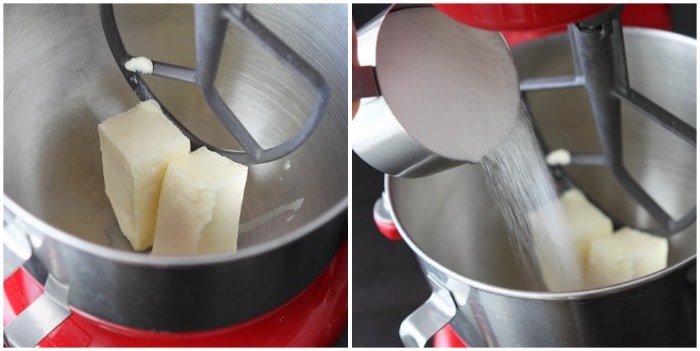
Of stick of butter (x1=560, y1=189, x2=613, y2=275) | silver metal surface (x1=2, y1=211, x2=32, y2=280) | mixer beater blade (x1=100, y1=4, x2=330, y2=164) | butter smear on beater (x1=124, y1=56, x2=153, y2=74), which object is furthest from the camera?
stick of butter (x1=560, y1=189, x2=613, y2=275)

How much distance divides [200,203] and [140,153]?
0.06 m

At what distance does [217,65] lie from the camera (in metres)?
0.48

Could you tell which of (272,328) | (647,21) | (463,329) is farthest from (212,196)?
(647,21)

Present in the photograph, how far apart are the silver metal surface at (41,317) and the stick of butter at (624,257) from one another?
→ 1.41 feet

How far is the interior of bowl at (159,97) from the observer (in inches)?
25.9

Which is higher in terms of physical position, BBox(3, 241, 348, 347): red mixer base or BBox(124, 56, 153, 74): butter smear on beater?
BBox(124, 56, 153, 74): butter smear on beater

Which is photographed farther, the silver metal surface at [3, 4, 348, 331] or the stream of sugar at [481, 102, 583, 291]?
the stream of sugar at [481, 102, 583, 291]

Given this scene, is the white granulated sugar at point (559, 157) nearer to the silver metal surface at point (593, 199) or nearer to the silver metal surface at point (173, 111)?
the silver metal surface at point (593, 199)

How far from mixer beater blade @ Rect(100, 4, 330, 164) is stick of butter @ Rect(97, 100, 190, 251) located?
0.12 feet

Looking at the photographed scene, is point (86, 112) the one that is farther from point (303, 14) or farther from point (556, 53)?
point (556, 53)

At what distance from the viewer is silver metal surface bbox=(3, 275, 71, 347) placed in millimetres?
535

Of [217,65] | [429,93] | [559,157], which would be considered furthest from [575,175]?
[217,65]

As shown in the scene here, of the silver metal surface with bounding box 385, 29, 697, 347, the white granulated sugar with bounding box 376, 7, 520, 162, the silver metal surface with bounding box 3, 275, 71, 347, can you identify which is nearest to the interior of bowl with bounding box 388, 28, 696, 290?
the silver metal surface with bounding box 385, 29, 697, 347

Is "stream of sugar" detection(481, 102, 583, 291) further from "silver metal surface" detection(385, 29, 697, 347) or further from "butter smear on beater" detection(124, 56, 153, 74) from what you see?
"butter smear on beater" detection(124, 56, 153, 74)
